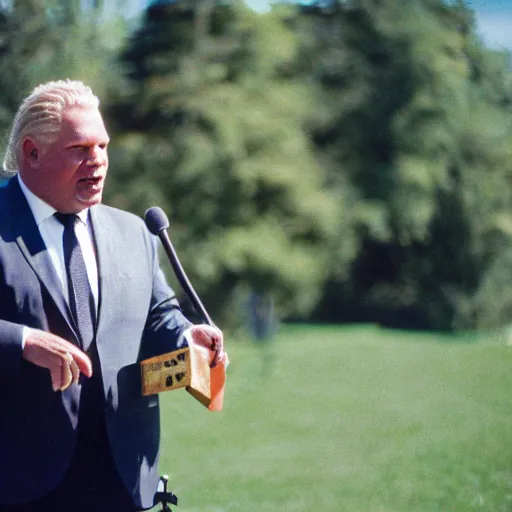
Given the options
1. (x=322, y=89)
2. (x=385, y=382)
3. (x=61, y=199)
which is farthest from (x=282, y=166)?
(x=61, y=199)

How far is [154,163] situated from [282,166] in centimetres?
361

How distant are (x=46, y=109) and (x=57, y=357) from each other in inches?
25.8

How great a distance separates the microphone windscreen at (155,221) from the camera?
297 centimetres

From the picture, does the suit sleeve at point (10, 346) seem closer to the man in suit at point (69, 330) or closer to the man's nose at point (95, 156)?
the man in suit at point (69, 330)

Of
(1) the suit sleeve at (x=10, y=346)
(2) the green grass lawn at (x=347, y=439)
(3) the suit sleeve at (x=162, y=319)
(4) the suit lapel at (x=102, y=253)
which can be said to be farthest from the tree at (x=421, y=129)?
(1) the suit sleeve at (x=10, y=346)

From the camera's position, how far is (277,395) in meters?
12.8

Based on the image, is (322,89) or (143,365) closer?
(143,365)

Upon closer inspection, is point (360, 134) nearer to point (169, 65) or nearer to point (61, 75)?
point (169, 65)

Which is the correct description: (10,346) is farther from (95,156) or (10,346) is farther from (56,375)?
(95,156)

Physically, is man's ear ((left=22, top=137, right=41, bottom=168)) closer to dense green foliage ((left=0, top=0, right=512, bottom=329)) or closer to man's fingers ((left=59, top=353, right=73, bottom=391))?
man's fingers ((left=59, top=353, right=73, bottom=391))

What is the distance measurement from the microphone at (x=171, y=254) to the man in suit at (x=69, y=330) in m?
0.06

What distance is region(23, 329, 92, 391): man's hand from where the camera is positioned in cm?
255

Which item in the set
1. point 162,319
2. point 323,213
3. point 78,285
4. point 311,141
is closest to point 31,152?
point 78,285

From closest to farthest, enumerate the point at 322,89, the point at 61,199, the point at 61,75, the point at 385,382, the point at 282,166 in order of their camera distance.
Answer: the point at 61,199, the point at 385,382, the point at 61,75, the point at 282,166, the point at 322,89
